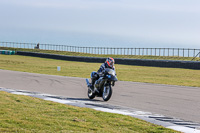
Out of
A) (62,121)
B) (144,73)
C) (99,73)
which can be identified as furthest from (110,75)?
(144,73)

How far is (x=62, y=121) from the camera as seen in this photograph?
768 centimetres

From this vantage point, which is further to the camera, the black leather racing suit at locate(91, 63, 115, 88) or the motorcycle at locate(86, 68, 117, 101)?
the black leather racing suit at locate(91, 63, 115, 88)

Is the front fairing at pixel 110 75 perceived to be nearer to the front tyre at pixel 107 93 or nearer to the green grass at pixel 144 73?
the front tyre at pixel 107 93

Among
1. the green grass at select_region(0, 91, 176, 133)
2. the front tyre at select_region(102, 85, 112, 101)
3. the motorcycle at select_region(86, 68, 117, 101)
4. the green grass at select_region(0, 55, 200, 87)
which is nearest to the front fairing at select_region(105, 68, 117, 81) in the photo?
the motorcycle at select_region(86, 68, 117, 101)

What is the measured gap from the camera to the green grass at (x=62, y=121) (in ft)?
23.0

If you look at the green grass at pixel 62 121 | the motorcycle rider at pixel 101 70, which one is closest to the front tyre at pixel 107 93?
the motorcycle rider at pixel 101 70

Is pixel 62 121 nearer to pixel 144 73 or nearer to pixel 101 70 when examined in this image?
pixel 101 70

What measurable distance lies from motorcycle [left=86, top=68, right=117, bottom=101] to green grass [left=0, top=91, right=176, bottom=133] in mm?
2333

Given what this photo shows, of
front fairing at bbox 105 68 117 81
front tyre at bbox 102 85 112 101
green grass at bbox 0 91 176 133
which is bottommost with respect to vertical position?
green grass at bbox 0 91 176 133

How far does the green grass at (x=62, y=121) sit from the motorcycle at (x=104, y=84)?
233cm

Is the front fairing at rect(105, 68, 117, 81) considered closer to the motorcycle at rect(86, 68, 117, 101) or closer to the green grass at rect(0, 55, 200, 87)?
the motorcycle at rect(86, 68, 117, 101)

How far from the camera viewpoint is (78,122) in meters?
7.73

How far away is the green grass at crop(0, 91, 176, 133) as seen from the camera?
7000 millimetres

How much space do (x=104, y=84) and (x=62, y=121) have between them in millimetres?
4662
